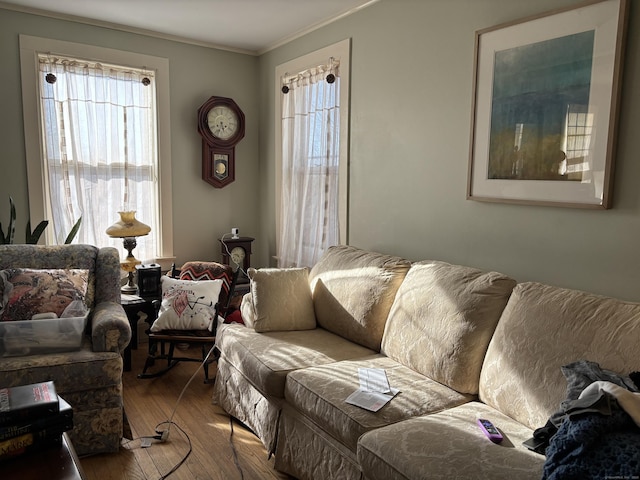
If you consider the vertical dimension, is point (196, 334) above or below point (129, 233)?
below

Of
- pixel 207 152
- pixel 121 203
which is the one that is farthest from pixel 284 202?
pixel 121 203

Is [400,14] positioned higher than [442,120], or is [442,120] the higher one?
[400,14]

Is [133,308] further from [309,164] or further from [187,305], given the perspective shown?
[309,164]

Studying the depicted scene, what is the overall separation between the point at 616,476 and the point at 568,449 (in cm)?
12

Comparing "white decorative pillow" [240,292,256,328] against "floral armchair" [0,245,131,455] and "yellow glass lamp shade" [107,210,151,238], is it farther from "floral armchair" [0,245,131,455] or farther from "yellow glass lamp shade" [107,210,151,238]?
"yellow glass lamp shade" [107,210,151,238]

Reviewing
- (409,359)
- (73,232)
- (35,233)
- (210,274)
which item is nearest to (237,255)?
(210,274)

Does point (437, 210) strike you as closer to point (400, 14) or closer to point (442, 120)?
point (442, 120)

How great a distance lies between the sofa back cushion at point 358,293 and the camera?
2.59 m

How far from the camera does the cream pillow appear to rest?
2811mm

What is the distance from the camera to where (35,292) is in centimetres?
254

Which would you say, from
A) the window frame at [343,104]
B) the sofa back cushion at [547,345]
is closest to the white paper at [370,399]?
the sofa back cushion at [547,345]

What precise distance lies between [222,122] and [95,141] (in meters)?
1.05

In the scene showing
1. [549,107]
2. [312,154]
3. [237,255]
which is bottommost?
[237,255]

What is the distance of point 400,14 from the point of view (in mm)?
2986
